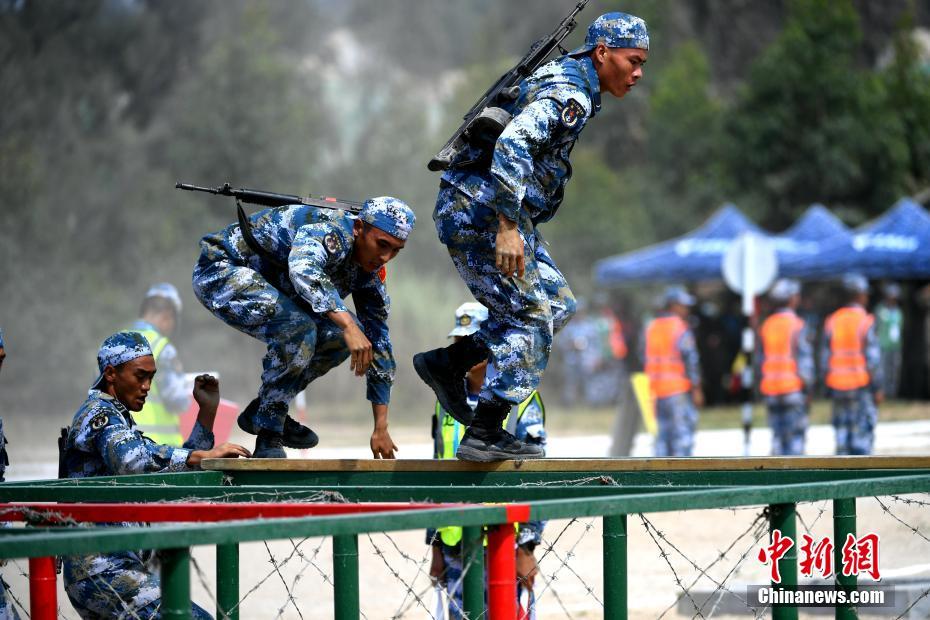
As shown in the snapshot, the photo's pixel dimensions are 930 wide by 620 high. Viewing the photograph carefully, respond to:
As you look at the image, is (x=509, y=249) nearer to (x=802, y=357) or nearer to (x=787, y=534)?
(x=787, y=534)

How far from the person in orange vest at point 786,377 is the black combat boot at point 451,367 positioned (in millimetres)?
11637

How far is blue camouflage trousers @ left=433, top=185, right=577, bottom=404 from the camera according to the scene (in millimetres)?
6113

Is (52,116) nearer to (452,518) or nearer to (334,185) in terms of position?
(334,185)

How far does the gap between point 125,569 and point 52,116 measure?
85.2ft

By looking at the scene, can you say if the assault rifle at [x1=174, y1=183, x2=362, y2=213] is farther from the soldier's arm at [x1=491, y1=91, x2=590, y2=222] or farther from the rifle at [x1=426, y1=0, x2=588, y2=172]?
the soldier's arm at [x1=491, y1=91, x2=590, y2=222]

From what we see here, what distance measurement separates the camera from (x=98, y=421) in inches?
239

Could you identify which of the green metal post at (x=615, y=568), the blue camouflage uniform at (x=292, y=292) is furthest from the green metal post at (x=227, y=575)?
the green metal post at (x=615, y=568)

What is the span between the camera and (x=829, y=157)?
36.2 m

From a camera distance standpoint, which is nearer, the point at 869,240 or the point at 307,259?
the point at 307,259

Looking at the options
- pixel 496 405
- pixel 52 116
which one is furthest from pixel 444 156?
pixel 52 116

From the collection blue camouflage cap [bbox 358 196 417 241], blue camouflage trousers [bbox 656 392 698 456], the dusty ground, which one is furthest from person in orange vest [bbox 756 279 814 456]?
blue camouflage cap [bbox 358 196 417 241]

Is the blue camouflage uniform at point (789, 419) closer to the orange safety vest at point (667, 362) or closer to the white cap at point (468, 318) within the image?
the orange safety vest at point (667, 362)

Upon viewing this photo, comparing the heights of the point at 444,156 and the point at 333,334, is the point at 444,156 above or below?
above

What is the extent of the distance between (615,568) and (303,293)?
6.34ft
